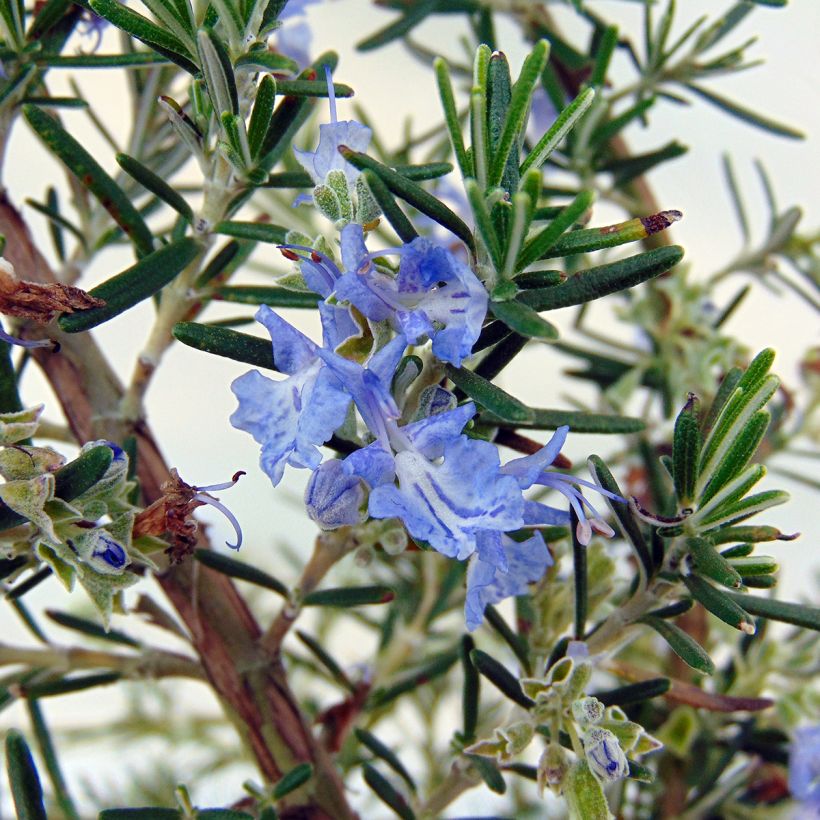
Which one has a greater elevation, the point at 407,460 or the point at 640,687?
the point at 407,460

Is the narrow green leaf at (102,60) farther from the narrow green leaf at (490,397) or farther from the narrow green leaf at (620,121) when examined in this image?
the narrow green leaf at (620,121)

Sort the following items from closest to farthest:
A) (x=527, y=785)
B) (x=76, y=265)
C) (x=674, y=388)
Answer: (x=76, y=265) → (x=674, y=388) → (x=527, y=785)

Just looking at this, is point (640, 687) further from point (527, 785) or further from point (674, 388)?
point (527, 785)

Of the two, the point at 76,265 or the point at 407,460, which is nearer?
the point at 407,460

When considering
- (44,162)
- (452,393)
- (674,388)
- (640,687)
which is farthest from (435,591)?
(44,162)

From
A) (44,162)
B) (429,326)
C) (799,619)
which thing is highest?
(44,162)

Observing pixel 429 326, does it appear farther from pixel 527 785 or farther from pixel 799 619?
pixel 527 785

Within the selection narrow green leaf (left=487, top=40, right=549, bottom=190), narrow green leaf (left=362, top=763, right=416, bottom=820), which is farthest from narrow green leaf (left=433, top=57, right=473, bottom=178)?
narrow green leaf (left=362, top=763, right=416, bottom=820)

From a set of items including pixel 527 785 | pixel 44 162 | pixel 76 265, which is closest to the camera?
pixel 76 265
